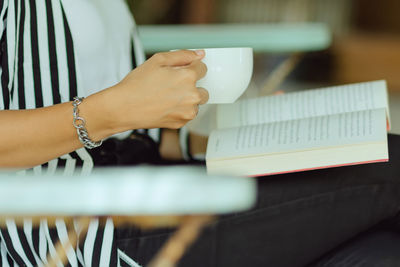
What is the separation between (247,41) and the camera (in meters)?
1.65

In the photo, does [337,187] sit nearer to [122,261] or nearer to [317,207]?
[317,207]

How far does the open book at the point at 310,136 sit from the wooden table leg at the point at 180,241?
0.07 meters

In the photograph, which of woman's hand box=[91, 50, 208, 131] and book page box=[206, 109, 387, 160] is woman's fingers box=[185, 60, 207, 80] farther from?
book page box=[206, 109, 387, 160]

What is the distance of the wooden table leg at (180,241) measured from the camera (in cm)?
70

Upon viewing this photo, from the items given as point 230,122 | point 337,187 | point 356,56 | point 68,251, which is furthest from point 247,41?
point 356,56

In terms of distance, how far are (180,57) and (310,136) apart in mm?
221

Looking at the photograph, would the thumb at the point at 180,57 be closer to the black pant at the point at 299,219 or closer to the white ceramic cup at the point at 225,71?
the white ceramic cup at the point at 225,71

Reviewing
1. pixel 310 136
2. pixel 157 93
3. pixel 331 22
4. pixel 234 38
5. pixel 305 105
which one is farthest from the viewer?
pixel 331 22

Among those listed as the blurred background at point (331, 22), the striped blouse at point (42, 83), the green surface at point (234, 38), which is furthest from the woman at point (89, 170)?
the blurred background at point (331, 22)

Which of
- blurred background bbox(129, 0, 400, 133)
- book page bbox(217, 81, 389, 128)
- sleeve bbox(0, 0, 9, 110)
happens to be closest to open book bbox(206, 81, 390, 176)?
book page bbox(217, 81, 389, 128)

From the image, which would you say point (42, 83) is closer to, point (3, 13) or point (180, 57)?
point (3, 13)

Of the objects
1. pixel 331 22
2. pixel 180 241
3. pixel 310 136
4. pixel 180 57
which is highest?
pixel 331 22

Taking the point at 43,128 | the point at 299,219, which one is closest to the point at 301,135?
Answer: the point at 299,219

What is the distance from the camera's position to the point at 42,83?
75cm
